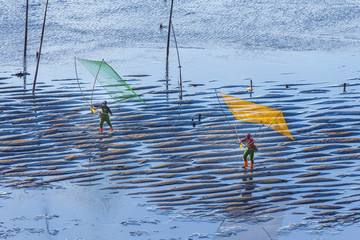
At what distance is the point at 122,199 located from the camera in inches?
914

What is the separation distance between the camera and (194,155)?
28.0 m

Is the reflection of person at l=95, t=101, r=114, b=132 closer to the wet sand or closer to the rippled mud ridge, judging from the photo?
the rippled mud ridge

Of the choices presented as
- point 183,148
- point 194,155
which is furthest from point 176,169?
point 183,148

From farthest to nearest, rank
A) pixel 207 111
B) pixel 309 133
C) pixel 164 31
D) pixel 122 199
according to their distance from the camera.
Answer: pixel 164 31 < pixel 207 111 < pixel 309 133 < pixel 122 199

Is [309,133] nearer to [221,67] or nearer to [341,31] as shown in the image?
[221,67]

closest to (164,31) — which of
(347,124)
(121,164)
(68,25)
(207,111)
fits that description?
(68,25)

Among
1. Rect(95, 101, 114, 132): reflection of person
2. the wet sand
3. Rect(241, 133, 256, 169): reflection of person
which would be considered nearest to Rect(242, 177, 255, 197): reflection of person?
the wet sand

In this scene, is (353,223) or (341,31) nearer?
(353,223)

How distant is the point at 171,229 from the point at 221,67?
28800mm

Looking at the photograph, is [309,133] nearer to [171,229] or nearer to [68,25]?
[171,229]

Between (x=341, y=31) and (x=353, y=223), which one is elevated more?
(x=341, y=31)

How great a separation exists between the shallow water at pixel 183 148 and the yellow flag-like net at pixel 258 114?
0.52 metres

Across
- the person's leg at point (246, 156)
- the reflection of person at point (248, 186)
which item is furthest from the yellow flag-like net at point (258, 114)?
the reflection of person at point (248, 186)

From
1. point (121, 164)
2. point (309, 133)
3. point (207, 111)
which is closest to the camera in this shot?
point (121, 164)
